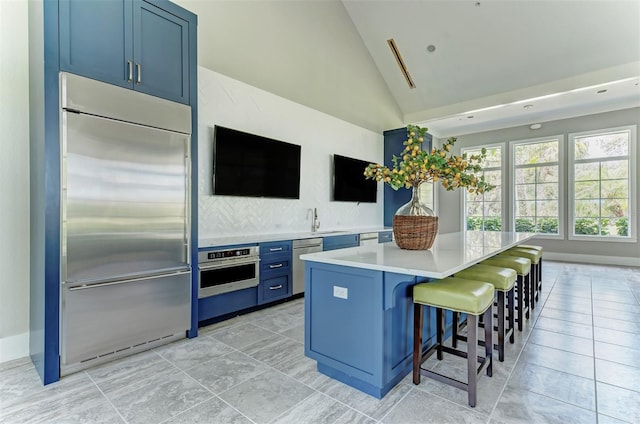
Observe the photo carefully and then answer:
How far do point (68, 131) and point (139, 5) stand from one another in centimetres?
112

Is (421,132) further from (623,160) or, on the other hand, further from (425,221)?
(623,160)

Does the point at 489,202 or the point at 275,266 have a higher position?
the point at 489,202

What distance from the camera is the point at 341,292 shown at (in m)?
2.00

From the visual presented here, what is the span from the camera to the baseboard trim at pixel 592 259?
247 inches

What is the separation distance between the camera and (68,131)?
2088mm

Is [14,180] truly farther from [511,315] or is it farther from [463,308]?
[511,315]

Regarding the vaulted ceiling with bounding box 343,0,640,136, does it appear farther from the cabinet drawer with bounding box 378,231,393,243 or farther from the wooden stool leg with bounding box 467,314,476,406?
the wooden stool leg with bounding box 467,314,476,406

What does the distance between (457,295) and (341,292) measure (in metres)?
0.68

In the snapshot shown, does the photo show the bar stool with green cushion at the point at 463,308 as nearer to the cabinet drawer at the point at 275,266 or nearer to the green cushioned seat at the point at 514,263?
the green cushioned seat at the point at 514,263

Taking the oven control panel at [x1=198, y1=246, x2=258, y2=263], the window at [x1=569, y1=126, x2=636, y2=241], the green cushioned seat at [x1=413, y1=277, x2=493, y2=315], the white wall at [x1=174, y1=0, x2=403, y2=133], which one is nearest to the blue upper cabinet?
the white wall at [x1=174, y1=0, x2=403, y2=133]

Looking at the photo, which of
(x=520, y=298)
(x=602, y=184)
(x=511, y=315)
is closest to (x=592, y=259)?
(x=602, y=184)

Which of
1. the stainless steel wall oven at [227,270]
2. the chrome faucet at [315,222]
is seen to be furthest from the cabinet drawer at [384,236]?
the stainless steel wall oven at [227,270]

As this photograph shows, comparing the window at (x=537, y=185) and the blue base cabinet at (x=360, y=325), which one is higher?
the window at (x=537, y=185)

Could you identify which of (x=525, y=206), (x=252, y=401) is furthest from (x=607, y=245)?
(x=252, y=401)
